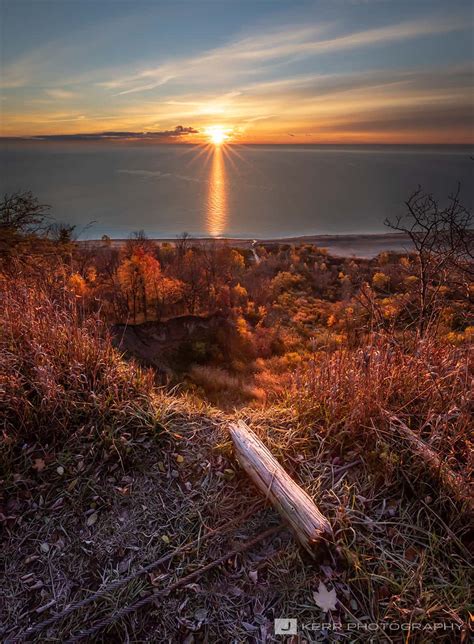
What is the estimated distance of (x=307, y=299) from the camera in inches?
1656

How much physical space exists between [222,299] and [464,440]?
100 feet

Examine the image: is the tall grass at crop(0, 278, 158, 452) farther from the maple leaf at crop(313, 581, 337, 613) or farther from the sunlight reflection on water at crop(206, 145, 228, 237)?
the sunlight reflection on water at crop(206, 145, 228, 237)

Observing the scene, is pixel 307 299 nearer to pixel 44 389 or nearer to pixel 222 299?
pixel 222 299

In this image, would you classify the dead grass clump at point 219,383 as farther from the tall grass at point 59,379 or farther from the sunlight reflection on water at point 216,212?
the sunlight reflection on water at point 216,212

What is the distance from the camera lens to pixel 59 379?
403cm

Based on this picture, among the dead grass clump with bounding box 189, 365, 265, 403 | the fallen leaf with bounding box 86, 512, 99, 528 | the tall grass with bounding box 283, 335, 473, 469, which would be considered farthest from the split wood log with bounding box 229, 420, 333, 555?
the dead grass clump with bounding box 189, 365, 265, 403

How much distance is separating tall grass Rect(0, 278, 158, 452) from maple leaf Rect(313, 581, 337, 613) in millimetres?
2163

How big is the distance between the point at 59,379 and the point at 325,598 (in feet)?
10.5

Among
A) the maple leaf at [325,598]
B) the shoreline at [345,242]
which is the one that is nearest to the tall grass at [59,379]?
the maple leaf at [325,598]

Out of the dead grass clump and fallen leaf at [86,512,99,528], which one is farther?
the dead grass clump

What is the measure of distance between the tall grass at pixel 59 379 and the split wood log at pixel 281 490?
3.50 feet

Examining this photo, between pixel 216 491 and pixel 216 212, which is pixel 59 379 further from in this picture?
pixel 216 212

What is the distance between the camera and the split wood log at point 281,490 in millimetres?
2877

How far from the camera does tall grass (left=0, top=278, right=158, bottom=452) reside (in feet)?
12.1
